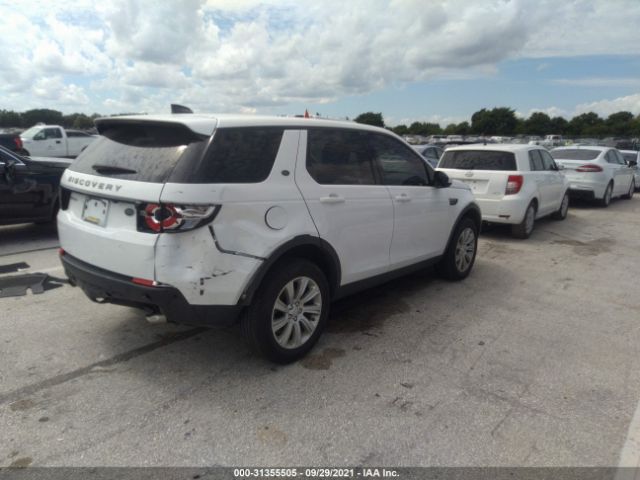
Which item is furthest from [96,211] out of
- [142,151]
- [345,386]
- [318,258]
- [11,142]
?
[11,142]

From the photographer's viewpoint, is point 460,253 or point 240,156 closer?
point 240,156

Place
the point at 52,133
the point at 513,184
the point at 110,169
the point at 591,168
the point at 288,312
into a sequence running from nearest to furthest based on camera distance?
the point at 110,169 < the point at 288,312 < the point at 513,184 < the point at 591,168 < the point at 52,133

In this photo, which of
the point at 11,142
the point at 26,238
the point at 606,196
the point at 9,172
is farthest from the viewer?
the point at 11,142

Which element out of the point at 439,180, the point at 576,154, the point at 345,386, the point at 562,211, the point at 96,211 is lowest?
the point at 345,386

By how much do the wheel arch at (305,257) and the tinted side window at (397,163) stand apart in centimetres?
105

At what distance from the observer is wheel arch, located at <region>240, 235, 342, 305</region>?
3.15 metres

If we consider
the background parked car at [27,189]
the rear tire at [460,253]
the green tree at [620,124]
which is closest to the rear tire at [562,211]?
the rear tire at [460,253]

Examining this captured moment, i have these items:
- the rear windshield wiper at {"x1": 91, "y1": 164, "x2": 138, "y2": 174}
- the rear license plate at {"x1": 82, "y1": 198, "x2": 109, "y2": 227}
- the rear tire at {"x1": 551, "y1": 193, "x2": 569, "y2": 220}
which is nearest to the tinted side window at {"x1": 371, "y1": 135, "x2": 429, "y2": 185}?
the rear windshield wiper at {"x1": 91, "y1": 164, "x2": 138, "y2": 174}

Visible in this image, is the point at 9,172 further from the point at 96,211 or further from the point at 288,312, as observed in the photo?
the point at 288,312

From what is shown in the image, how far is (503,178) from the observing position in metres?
8.01

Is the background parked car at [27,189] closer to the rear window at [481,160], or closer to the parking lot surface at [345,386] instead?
the parking lot surface at [345,386]

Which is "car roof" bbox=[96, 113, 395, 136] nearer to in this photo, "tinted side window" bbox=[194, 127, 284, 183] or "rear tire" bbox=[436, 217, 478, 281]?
"tinted side window" bbox=[194, 127, 284, 183]

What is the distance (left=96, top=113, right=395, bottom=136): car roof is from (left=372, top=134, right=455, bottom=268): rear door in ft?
2.47

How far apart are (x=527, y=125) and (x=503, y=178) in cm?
9290
